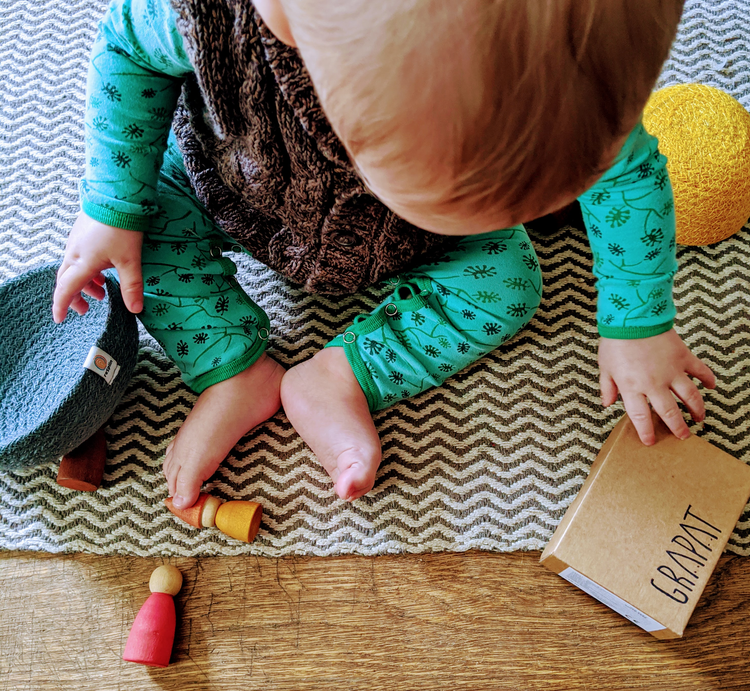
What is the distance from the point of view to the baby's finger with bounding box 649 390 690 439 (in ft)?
1.90

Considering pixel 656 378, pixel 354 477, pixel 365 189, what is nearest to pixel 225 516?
pixel 354 477

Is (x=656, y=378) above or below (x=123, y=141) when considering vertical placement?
below

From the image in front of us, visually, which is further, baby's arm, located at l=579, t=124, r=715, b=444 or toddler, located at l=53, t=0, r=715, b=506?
baby's arm, located at l=579, t=124, r=715, b=444

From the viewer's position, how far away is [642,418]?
58 centimetres

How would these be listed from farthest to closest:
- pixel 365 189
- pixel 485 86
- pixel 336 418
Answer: pixel 336 418 < pixel 365 189 < pixel 485 86

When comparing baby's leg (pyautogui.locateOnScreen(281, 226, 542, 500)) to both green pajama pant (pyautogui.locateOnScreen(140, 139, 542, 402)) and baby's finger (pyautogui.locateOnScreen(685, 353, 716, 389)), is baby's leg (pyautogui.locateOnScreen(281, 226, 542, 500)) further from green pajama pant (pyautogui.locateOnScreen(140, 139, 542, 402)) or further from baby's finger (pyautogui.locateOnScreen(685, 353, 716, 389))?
baby's finger (pyautogui.locateOnScreen(685, 353, 716, 389))

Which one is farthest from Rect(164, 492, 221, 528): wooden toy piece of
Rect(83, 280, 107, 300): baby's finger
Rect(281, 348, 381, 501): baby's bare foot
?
Rect(83, 280, 107, 300): baby's finger

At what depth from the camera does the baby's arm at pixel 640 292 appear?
0.54 m

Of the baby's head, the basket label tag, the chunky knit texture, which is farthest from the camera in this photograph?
the basket label tag

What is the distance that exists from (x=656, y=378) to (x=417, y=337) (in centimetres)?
24

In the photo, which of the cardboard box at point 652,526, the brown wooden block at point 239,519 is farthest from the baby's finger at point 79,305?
the cardboard box at point 652,526

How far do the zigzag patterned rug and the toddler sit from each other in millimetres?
44

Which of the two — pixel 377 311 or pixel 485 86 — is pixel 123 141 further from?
pixel 485 86

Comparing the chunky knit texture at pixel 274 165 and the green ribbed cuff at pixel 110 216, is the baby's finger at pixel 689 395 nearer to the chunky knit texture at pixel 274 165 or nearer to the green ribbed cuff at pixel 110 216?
the chunky knit texture at pixel 274 165
